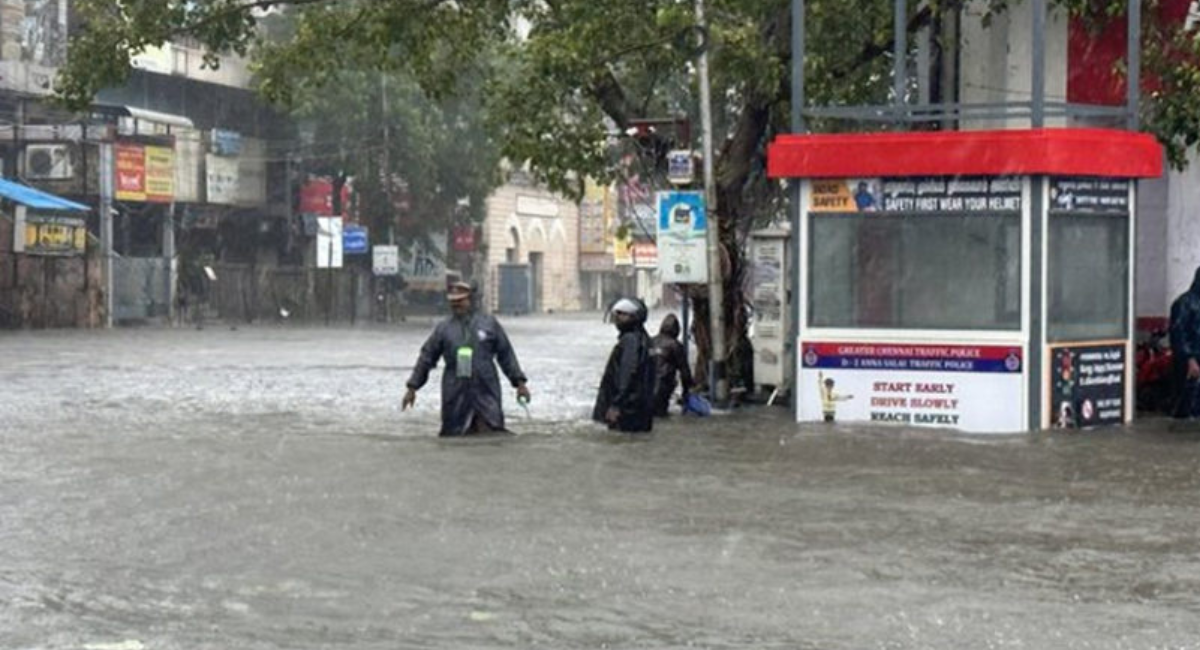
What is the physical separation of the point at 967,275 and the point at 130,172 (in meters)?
38.7

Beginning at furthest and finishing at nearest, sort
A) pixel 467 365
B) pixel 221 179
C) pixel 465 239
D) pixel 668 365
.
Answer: pixel 465 239 < pixel 221 179 < pixel 668 365 < pixel 467 365

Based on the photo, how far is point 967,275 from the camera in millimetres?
18141

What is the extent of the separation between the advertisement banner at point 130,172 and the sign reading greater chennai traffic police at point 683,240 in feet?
113

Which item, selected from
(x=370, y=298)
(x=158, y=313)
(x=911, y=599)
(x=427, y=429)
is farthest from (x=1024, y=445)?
(x=370, y=298)

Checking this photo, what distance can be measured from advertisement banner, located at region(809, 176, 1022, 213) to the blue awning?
3124cm

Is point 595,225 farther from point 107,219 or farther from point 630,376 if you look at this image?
point 630,376

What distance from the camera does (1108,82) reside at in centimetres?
2084

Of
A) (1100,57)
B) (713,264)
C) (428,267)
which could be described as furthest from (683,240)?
(428,267)

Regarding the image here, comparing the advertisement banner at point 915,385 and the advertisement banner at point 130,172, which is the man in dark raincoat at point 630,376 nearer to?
the advertisement banner at point 915,385

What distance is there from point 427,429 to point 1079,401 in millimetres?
5946

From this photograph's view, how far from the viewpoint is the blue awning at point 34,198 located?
151 feet

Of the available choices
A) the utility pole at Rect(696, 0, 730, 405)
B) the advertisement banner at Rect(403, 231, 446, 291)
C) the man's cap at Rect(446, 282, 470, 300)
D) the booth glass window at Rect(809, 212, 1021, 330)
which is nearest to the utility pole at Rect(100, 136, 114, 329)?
the advertisement banner at Rect(403, 231, 446, 291)

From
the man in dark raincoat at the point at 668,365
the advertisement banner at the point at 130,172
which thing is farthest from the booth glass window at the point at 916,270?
the advertisement banner at the point at 130,172

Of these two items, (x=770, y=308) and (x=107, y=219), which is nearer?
(x=770, y=308)
